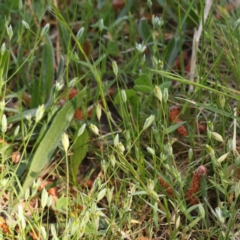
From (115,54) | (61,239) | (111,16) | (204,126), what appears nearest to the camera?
(61,239)

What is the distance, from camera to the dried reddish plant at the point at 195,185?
1420mm

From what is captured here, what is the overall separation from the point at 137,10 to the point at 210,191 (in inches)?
34.3

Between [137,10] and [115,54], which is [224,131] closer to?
[115,54]

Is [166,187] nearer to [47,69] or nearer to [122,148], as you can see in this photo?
[122,148]

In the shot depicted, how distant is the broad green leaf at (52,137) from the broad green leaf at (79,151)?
0.06m

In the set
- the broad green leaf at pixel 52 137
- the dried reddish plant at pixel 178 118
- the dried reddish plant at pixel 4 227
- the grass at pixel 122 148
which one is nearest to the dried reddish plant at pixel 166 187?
the grass at pixel 122 148

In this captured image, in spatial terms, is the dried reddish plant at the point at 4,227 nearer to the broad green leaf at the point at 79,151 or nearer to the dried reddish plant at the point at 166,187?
the broad green leaf at the point at 79,151

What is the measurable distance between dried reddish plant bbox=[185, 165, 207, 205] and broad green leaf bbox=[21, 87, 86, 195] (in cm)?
37

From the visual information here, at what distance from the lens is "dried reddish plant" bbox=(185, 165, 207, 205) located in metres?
1.42

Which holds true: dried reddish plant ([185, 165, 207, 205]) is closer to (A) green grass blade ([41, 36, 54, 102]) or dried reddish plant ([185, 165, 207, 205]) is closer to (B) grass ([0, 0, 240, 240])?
(B) grass ([0, 0, 240, 240])

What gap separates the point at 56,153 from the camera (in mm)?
1575

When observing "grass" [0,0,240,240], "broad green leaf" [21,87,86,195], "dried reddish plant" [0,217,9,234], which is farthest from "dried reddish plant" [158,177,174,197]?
"dried reddish plant" [0,217,9,234]

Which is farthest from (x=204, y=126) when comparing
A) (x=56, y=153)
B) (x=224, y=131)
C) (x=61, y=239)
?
(x=61, y=239)

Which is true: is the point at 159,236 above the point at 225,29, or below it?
below
